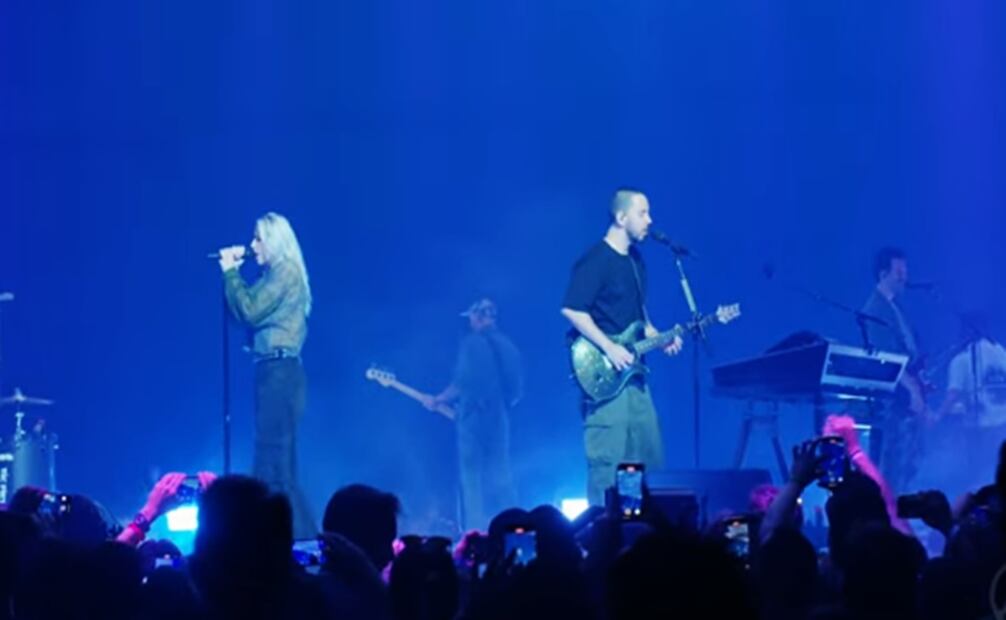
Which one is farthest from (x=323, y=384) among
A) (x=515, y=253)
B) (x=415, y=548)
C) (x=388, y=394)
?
(x=415, y=548)

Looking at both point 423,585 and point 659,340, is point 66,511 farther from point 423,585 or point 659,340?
point 659,340

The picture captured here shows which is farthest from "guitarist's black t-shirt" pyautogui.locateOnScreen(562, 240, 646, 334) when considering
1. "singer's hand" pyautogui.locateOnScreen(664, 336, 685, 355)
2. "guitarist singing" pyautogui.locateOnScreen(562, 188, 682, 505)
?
"singer's hand" pyautogui.locateOnScreen(664, 336, 685, 355)

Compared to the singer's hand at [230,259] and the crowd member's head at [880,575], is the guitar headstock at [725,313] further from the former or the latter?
the crowd member's head at [880,575]

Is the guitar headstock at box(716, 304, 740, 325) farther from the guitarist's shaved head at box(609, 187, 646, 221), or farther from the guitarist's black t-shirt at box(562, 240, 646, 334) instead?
the guitarist's shaved head at box(609, 187, 646, 221)

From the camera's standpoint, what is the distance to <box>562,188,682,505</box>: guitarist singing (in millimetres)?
9477

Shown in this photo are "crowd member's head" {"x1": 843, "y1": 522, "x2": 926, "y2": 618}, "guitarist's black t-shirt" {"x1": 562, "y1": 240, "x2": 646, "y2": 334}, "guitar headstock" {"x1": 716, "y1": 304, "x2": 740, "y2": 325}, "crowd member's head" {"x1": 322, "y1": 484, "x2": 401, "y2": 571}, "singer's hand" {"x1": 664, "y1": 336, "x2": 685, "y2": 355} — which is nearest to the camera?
"crowd member's head" {"x1": 843, "y1": 522, "x2": 926, "y2": 618}

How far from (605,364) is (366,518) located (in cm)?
503

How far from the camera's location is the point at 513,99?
18109 mm

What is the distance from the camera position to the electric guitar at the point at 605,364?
9508 mm

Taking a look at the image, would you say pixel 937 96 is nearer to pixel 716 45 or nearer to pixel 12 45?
pixel 716 45

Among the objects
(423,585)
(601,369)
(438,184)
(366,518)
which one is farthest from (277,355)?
(438,184)

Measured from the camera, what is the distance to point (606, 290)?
9.62 m

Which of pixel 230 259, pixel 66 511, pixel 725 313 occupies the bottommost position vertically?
pixel 66 511

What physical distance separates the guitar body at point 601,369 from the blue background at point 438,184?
701 centimetres
